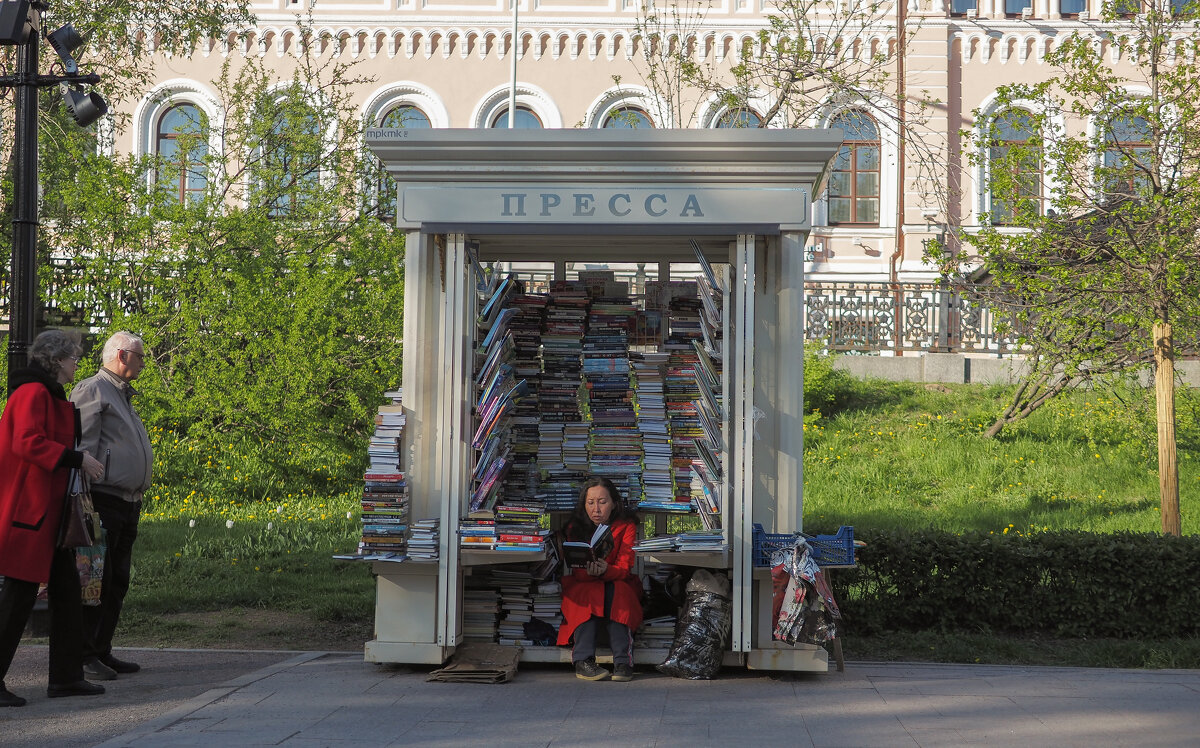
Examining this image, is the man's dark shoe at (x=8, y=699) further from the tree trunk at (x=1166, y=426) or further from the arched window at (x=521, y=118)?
the arched window at (x=521, y=118)

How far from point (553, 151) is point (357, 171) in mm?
10845

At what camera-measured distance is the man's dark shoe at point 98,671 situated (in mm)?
6586

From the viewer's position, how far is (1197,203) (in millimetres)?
9656

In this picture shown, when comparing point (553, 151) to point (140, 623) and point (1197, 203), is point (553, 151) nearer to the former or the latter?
point (140, 623)

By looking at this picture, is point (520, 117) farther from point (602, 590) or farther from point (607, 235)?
point (602, 590)

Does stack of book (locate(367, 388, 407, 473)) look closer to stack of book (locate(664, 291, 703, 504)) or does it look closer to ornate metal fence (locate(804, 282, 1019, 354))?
stack of book (locate(664, 291, 703, 504))

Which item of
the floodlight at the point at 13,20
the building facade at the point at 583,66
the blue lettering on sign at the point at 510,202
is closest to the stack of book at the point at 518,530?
the blue lettering on sign at the point at 510,202

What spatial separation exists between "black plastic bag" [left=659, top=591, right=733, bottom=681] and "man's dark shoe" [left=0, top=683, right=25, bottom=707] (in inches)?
131

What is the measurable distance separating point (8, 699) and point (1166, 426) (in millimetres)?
8498

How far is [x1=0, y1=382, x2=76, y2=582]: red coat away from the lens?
5785 millimetres

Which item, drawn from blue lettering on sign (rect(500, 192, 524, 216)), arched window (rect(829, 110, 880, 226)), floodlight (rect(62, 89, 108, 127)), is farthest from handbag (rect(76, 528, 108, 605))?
arched window (rect(829, 110, 880, 226))

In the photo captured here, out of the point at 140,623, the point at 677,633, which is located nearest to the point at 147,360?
the point at 140,623

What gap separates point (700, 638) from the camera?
21.7 ft

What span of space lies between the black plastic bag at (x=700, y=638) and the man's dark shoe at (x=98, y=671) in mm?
3088
